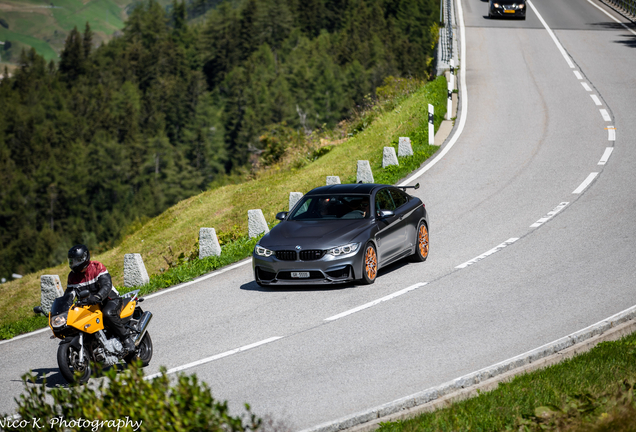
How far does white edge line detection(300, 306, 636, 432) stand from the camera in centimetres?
603

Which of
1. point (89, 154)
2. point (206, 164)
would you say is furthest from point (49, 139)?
point (206, 164)

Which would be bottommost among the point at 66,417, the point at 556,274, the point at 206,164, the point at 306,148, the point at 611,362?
the point at 206,164

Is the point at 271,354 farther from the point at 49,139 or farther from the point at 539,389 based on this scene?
the point at 49,139

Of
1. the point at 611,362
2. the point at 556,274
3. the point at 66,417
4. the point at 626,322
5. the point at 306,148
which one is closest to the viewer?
the point at 66,417

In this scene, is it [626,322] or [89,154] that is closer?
[626,322]

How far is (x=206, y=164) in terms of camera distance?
519 feet

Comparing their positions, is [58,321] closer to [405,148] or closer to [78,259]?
[78,259]

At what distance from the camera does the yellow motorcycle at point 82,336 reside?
7910 millimetres

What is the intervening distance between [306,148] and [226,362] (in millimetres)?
19911

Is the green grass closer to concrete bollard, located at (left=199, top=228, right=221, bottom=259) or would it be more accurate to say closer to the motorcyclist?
the motorcyclist

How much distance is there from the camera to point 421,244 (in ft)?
41.0

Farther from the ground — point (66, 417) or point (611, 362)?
point (66, 417)

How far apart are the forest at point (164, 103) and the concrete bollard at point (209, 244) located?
112m

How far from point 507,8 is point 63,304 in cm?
3880
